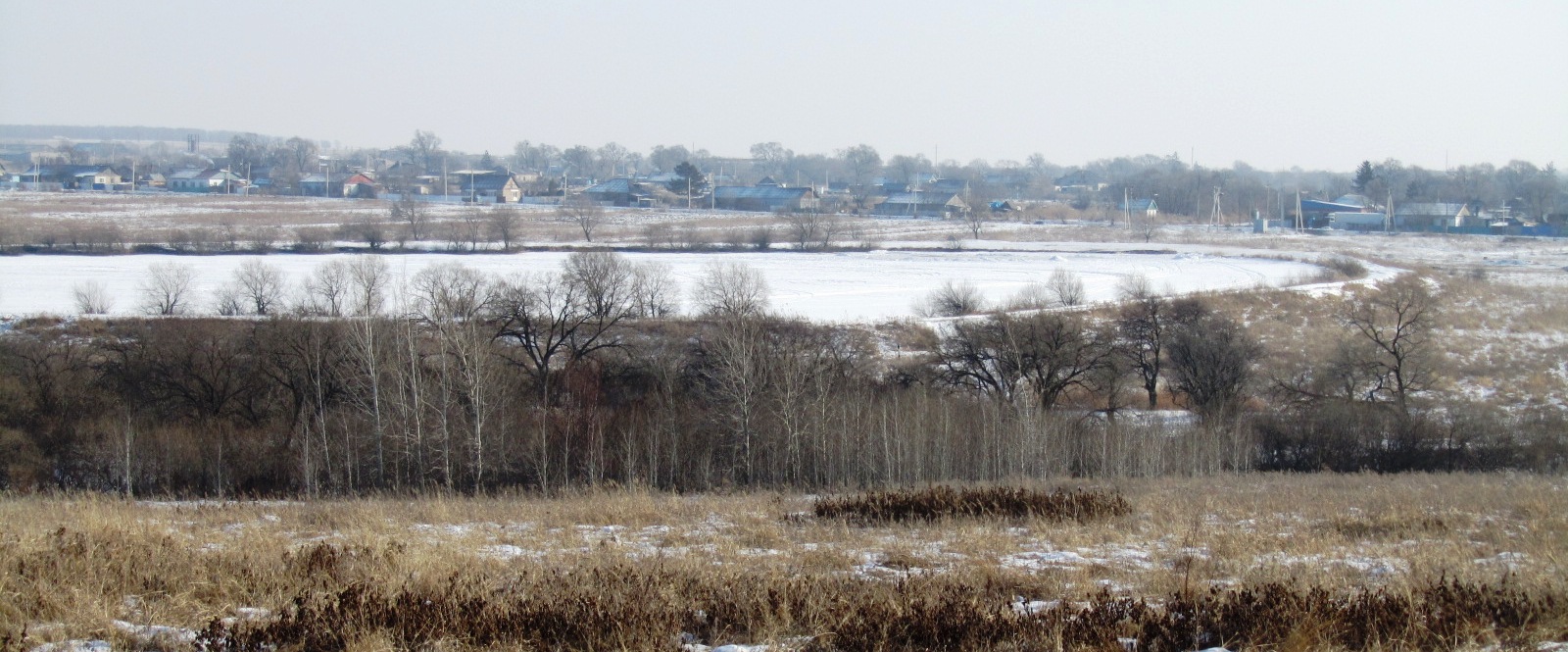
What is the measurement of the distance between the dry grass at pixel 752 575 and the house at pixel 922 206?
11062cm

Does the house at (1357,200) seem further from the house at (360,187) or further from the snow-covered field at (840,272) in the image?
the house at (360,187)

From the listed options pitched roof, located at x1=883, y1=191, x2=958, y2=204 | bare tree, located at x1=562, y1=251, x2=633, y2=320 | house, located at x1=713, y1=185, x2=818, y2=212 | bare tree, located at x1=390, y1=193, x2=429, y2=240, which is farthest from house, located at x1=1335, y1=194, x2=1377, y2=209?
bare tree, located at x1=562, y1=251, x2=633, y2=320

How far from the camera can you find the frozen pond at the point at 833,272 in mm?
43781

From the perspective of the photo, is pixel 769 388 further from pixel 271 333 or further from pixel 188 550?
pixel 188 550

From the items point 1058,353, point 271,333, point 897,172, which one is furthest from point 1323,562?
point 897,172

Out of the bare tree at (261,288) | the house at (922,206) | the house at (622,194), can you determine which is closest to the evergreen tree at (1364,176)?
the house at (922,206)

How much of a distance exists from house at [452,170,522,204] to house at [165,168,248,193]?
24276 mm

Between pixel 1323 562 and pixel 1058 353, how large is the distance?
1048 inches

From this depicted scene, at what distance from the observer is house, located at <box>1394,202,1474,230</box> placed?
80.6 meters

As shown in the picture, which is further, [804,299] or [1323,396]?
[804,299]

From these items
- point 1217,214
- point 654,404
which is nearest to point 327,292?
point 654,404

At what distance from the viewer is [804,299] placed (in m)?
46.8

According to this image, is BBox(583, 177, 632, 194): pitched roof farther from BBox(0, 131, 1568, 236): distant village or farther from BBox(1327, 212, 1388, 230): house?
BBox(1327, 212, 1388, 230): house

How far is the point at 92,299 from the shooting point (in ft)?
130
